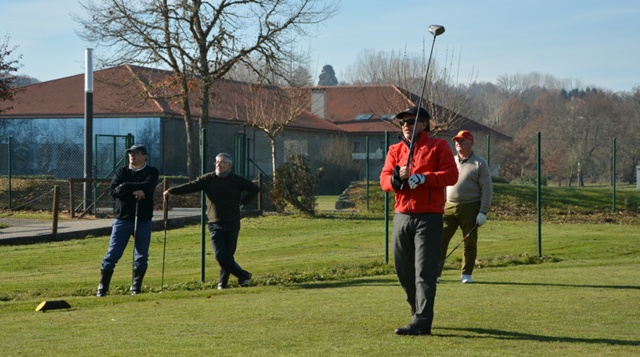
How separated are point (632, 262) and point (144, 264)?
845cm

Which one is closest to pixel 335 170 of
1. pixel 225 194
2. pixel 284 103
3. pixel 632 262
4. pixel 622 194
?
pixel 284 103

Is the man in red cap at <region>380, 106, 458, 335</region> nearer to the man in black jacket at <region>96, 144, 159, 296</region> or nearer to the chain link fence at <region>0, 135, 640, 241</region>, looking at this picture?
the man in black jacket at <region>96, 144, 159, 296</region>

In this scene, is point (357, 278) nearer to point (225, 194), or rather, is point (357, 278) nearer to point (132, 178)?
point (225, 194)

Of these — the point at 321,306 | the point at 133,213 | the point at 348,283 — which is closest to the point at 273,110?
the point at 348,283

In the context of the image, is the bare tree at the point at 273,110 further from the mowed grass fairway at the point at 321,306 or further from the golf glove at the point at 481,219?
the golf glove at the point at 481,219

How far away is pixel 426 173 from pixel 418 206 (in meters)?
0.30

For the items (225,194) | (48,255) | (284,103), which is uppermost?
(284,103)

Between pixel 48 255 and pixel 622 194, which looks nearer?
pixel 48 255

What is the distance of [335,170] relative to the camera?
154 feet

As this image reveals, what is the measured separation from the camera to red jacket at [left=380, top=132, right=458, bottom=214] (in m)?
8.50

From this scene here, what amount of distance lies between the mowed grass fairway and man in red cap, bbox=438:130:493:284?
0.61 m

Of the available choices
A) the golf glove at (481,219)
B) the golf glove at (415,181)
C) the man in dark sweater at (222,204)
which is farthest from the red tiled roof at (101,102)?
the golf glove at (415,181)

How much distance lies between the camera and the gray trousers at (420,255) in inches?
330

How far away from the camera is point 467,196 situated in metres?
12.6
